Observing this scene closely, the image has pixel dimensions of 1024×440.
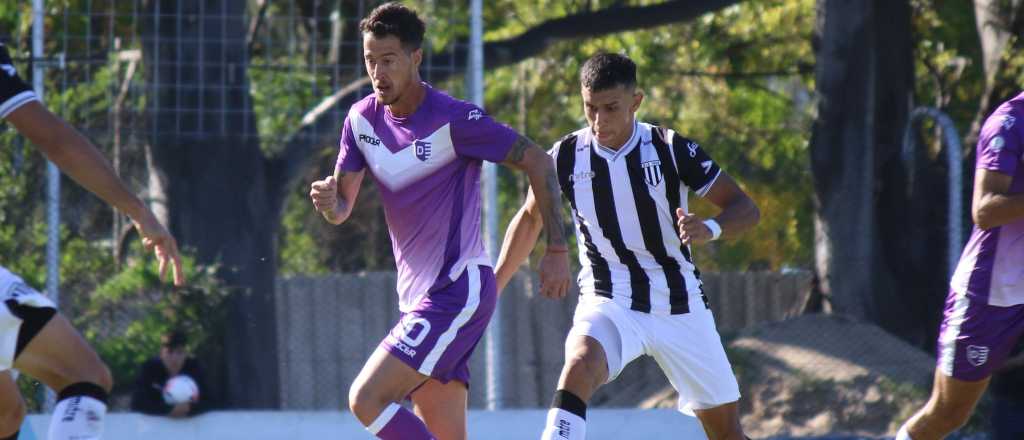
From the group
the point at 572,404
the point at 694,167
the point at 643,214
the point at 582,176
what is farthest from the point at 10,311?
the point at 694,167

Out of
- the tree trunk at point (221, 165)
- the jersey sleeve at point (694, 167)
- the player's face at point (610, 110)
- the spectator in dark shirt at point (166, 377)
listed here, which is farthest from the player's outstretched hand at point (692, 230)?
the tree trunk at point (221, 165)

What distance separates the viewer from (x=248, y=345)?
10.1m

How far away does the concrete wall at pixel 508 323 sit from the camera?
35.7 ft

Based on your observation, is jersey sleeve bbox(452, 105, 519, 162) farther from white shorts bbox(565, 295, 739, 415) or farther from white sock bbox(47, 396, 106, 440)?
white sock bbox(47, 396, 106, 440)

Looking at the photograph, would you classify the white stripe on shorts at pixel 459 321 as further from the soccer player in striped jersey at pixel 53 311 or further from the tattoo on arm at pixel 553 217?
the soccer player in striped jersey at pixel 53 311

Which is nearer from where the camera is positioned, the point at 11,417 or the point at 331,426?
the point at 11,417

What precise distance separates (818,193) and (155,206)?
4.76 m

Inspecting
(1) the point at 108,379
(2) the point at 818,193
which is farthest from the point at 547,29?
(1) the point at 108,379

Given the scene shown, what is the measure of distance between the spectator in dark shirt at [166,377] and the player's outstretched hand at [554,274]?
3.85 meters

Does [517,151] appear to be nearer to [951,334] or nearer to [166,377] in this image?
[951,334]

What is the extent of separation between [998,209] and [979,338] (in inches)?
21.1

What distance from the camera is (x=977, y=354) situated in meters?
5.67

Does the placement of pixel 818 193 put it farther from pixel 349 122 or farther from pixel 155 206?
pixel 349 122

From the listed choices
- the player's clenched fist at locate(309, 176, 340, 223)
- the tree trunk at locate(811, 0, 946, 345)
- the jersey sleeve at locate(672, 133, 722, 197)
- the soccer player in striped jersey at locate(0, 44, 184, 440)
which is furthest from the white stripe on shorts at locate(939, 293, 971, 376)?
the tree trunk at locate(811, 0, 946, 345)
